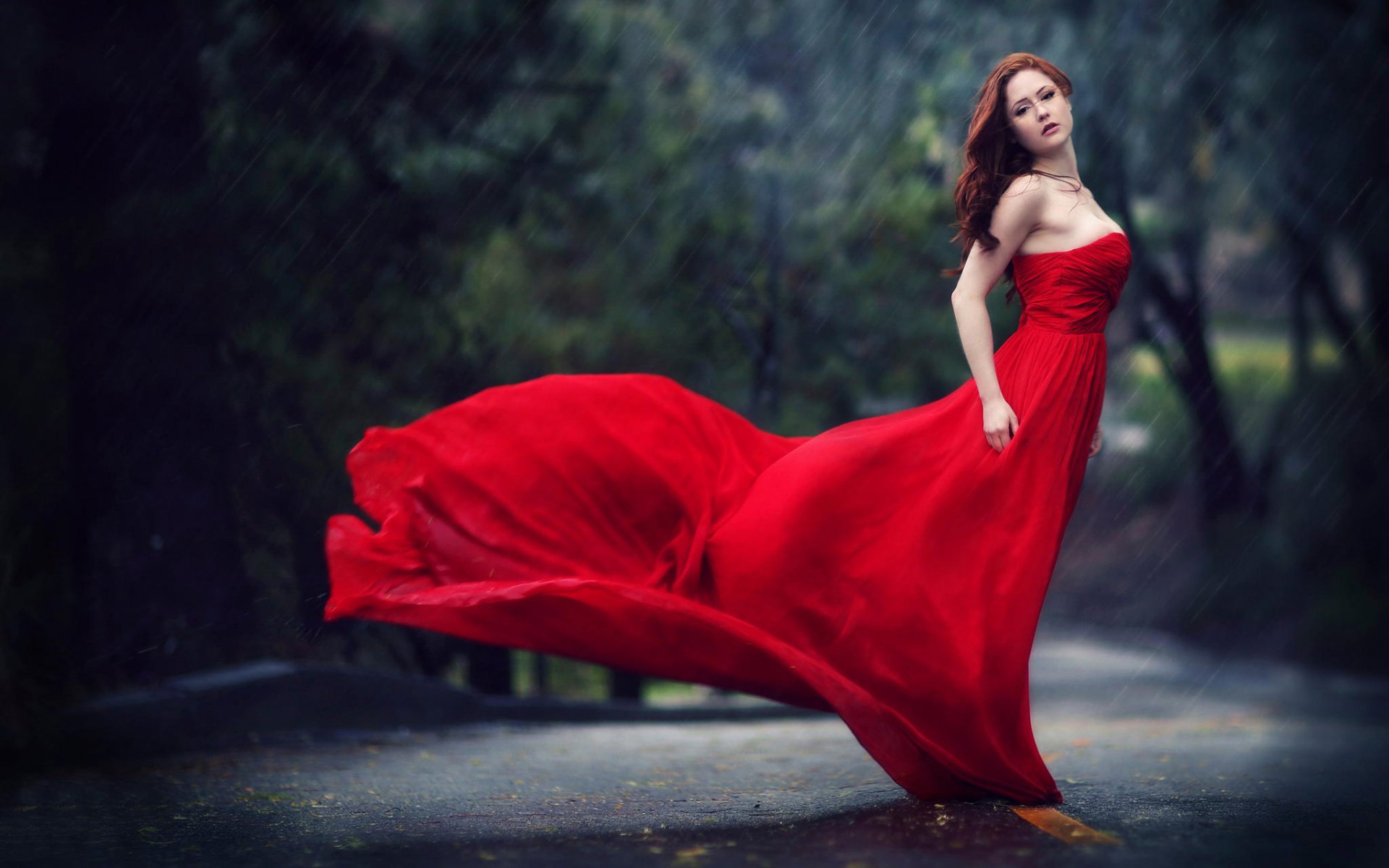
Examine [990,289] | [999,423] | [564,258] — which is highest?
[564,258]

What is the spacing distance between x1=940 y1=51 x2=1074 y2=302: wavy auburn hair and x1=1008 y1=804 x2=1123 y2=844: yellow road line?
1.67 metres

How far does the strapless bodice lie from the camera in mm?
3711

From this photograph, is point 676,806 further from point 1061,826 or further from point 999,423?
point 999,423

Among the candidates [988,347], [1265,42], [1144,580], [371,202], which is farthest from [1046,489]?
[1144,580]

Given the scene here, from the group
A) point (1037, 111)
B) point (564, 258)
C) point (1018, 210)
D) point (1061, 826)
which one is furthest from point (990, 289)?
point (564, 258)

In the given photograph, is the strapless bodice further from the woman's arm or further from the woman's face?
the woman's face

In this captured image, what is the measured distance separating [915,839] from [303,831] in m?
1.87

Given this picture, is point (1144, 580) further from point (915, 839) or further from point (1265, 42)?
point (915, 839)

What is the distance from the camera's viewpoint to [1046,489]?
12.0ft

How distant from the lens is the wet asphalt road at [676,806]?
10.4 feet

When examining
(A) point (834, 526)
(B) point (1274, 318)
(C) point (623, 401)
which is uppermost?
(B) point (1274, 318)

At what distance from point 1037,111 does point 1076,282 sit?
Result: 56 centimetres

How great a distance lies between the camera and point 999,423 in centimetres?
→ 364

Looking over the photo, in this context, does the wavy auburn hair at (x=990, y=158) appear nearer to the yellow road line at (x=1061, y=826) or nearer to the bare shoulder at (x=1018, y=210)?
the bare shoulder at (x=1018, y=210)
